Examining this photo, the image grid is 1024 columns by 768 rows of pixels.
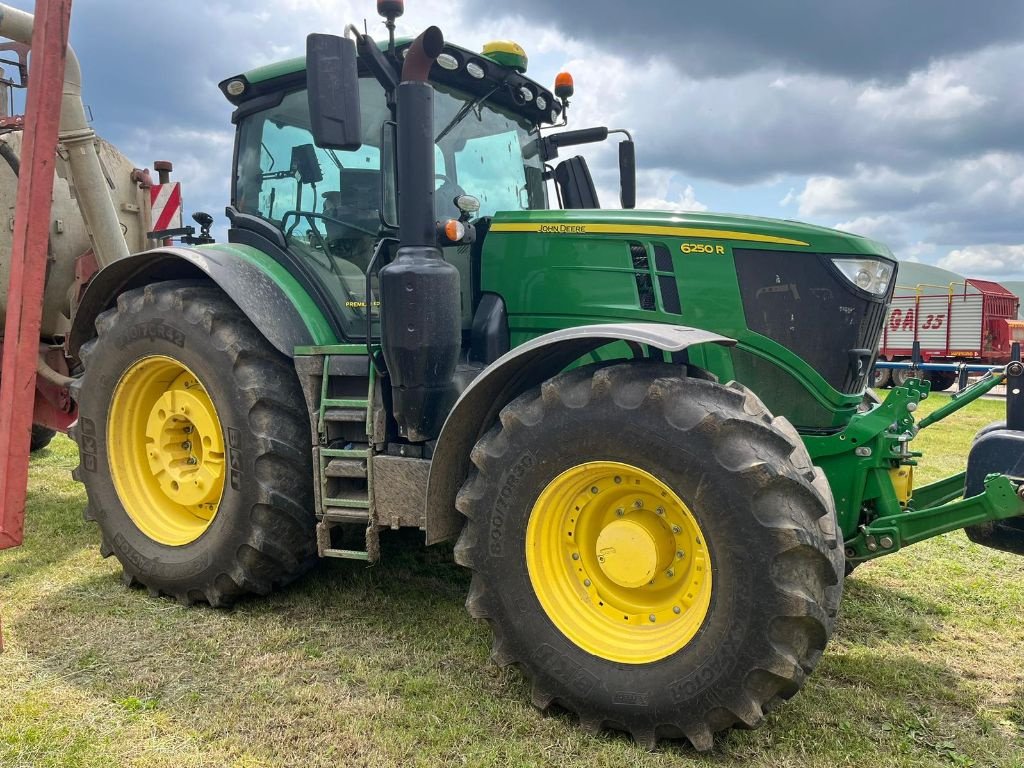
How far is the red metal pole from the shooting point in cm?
342

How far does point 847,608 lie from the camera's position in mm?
4004

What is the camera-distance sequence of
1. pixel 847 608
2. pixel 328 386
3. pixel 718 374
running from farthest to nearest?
pixel 847 608 → pixel 328 386 → pixel 718 374

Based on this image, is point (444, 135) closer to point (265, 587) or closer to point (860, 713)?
point (265, 587)

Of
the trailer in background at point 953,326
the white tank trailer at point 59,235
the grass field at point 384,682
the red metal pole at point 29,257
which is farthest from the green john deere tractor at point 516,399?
the trailer in background at point 953,326

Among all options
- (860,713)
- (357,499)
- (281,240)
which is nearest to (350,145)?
(281,240)

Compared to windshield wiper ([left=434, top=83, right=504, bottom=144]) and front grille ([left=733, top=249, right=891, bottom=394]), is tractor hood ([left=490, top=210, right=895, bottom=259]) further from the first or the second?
windshield wiper ([left=434, top=83, right=504, bottom=144])

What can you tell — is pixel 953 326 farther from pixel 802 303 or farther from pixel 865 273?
pixel 802 303

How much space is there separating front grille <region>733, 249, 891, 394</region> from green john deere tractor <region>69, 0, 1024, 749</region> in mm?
10

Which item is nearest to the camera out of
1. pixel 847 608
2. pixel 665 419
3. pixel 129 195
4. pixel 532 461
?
pixel 665 419

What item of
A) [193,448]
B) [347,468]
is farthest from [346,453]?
[193,448]

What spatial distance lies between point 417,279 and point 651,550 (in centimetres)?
136

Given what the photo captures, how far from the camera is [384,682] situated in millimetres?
3094

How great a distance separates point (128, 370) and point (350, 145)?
1.88m

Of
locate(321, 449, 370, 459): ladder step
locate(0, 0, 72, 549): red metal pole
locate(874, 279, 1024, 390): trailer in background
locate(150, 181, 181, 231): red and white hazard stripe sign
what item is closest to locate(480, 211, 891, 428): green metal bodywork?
locate(321, 449, 370, 459): ladder step
